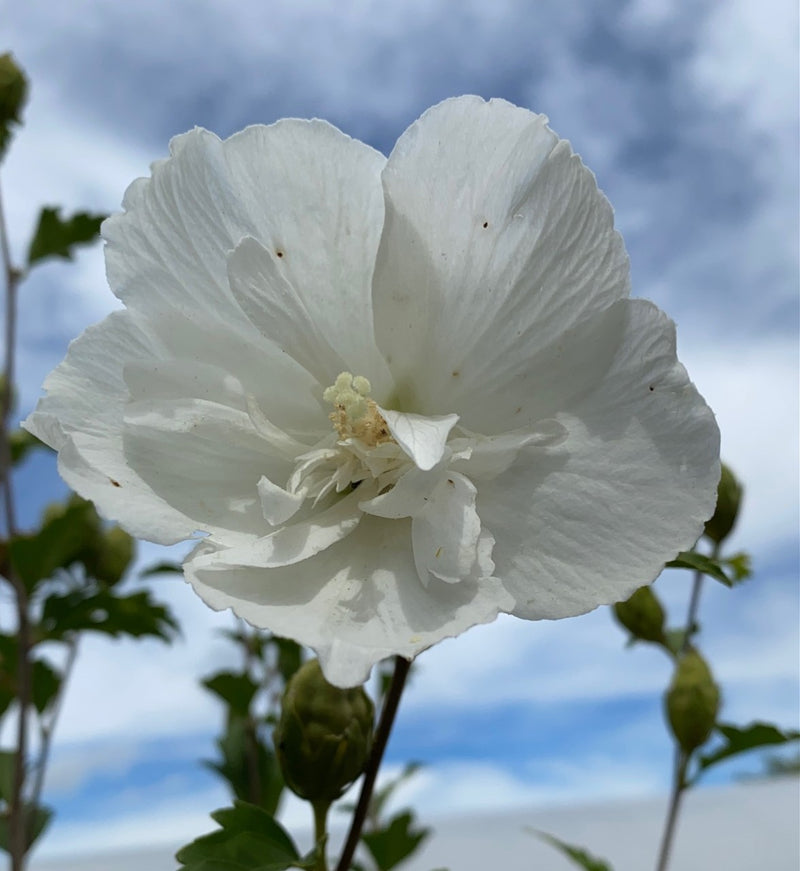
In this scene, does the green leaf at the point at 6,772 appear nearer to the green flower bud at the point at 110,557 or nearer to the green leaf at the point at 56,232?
the green flower bud at the point at 110,557

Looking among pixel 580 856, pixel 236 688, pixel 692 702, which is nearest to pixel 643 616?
pixel 692 702

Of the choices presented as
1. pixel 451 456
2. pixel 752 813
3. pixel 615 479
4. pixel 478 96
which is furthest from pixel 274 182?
pixel 752 813

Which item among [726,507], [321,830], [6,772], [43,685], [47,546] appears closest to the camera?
[321,830]

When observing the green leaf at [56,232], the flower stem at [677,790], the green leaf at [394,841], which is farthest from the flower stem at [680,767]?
the green leaf at [56,232]

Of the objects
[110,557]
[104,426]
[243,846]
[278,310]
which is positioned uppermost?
[110,557]

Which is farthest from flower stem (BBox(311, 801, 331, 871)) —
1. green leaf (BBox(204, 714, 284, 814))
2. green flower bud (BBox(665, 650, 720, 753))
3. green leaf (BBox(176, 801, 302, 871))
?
green leaf (BBox(204, 714, 284, 814))

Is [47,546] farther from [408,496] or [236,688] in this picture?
[408,496]

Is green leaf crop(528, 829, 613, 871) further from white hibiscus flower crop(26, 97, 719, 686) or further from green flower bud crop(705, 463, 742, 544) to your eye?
white hibiscus flower crop(26, 97, 719, 686)

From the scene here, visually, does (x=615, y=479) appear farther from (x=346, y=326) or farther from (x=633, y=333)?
(x=346, y=326)
